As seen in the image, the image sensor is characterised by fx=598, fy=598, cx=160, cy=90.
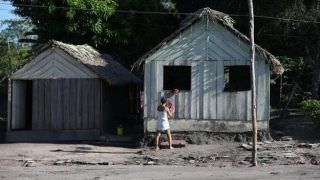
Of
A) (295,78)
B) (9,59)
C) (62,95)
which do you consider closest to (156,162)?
(62,95)

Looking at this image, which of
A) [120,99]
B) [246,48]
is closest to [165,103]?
[246,48]

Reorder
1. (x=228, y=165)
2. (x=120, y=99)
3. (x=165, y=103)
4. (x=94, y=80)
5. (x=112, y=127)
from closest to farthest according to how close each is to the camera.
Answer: (x=228, y=165) → (x=165, y=103) → (x=94, y=80) → (x=112, y=127) → (x=120, y=99)

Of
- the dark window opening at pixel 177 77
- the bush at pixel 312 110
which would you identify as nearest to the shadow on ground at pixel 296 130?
the bush at pixel 312 110

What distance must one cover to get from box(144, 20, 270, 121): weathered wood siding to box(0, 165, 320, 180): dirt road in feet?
15.5

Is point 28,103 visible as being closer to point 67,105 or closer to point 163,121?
point 67,105

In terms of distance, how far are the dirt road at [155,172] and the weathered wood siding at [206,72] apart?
473cm

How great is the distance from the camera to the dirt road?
14318 mm

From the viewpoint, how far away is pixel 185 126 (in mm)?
20859

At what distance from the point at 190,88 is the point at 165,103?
1.40 m

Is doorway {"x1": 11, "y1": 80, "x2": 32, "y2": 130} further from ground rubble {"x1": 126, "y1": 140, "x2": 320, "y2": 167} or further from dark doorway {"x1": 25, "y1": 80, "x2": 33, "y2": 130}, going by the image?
ground rubble {"x1": 126, "y1": 140, "x2": 320, "y2": 167}

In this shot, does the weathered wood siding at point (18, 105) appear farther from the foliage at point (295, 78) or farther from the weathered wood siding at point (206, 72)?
the foliage at point (295, 78)

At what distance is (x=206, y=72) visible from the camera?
2088 cm

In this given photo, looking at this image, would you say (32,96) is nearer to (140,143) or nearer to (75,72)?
(75,72)

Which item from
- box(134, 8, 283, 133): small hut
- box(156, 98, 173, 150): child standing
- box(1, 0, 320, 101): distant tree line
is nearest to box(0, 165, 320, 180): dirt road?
box(156, 98, 173, 150): child standing
